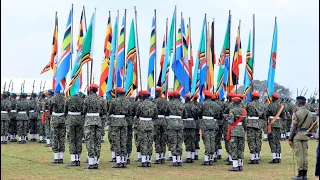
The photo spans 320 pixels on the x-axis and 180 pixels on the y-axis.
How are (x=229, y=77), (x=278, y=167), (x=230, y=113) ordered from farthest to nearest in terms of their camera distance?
(x=229, y=77) → (x=278, y=167) → (x=230, y=113)

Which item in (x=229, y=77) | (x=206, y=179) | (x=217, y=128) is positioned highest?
(x=229, y=77)

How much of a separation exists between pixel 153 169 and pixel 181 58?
4827mm

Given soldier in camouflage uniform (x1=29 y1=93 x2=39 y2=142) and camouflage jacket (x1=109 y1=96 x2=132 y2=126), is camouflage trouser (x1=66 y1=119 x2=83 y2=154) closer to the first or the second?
camouflage jacket (x1=109 y1=96 x2=132 y2=126)

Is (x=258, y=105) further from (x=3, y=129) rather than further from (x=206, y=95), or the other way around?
(x=3, y=129)

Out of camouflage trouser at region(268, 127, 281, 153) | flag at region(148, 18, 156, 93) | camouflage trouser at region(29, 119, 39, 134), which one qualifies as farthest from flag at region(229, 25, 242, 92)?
camouflage trouser at region(29, 119, 39, 134)

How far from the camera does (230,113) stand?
560 inches

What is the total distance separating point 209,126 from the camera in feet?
51.1

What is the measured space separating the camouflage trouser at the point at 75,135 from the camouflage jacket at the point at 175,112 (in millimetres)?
2417

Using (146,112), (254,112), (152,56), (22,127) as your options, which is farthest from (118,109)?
(22,127)

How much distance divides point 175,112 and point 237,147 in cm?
211

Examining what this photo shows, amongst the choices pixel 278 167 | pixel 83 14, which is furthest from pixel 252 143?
pixel 83 14

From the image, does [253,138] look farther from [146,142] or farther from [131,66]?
[131,66]

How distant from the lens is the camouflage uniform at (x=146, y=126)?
14617mm

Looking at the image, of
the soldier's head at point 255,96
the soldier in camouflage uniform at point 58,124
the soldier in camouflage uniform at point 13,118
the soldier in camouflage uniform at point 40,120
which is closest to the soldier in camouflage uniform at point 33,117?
the soldier in camouflage uniform at point 40,120
